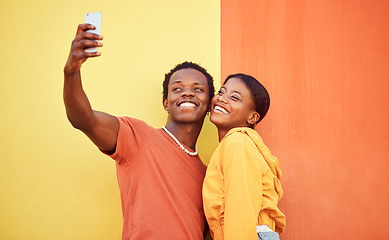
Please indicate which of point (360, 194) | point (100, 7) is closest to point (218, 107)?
point (360, 194)

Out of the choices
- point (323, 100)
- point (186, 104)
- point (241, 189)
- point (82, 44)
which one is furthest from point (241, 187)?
point (323, 100)

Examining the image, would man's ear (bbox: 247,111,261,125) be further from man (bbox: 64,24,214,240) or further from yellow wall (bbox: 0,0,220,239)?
yellow wall (bbox: 0,0,220,239)

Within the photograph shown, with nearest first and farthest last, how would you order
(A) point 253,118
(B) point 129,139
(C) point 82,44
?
1. (C) point 82,44
2. (B) point 129,139
3. (A) point 253,118

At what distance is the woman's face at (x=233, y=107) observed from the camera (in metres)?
1.81

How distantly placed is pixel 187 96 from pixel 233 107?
0.93 feet

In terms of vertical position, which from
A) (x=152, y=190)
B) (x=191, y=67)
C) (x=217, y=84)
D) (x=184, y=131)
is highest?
(x=191, y=67)

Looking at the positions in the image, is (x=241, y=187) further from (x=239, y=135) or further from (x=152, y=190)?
(x=152, y=190)

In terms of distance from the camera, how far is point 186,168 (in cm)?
175

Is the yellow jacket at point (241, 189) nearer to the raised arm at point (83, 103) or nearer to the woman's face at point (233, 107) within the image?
the woman's face at point (233, 107)

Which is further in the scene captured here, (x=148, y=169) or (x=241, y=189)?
(x=148, y=169)

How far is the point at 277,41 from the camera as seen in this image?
2.37 metres

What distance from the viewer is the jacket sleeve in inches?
52.2

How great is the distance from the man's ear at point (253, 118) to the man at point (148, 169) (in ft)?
1.03

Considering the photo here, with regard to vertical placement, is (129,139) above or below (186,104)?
below
